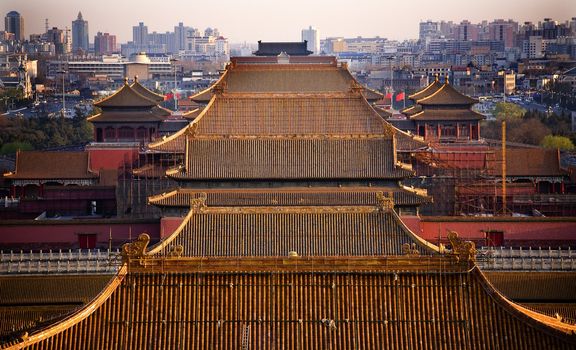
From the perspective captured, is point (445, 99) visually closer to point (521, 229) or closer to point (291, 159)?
point (521, 229)

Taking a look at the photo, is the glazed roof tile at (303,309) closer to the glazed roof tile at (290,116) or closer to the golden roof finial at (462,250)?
the golden roof finial at (462,250)

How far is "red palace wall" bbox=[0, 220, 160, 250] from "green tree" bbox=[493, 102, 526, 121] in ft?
155

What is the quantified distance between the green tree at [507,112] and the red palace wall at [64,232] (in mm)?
47103

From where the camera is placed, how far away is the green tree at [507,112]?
83.9 m

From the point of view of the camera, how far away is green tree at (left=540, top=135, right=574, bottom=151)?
2625 inches

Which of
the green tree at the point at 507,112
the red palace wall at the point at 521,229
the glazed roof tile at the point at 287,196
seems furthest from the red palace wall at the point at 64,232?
the green tree at the point at 507,112

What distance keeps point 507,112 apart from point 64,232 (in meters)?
52.8

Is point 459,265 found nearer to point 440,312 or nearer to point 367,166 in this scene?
point 440,312

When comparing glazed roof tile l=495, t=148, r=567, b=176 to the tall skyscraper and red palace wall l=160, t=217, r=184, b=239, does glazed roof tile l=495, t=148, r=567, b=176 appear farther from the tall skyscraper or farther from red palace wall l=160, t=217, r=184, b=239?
the tall skyscraper

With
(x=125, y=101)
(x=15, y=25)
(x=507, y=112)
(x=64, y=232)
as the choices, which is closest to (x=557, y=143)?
(x=507, y=112)

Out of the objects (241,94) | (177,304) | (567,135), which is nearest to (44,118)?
(567,135)

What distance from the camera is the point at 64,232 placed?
38.5 m

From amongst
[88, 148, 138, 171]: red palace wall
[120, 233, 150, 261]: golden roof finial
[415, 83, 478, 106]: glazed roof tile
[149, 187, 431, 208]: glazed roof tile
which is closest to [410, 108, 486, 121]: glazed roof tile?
[415, 83, 478, 106]: glazed roof tile

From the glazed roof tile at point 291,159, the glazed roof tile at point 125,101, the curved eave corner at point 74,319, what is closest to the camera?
the curved eave corner at point 74,319
